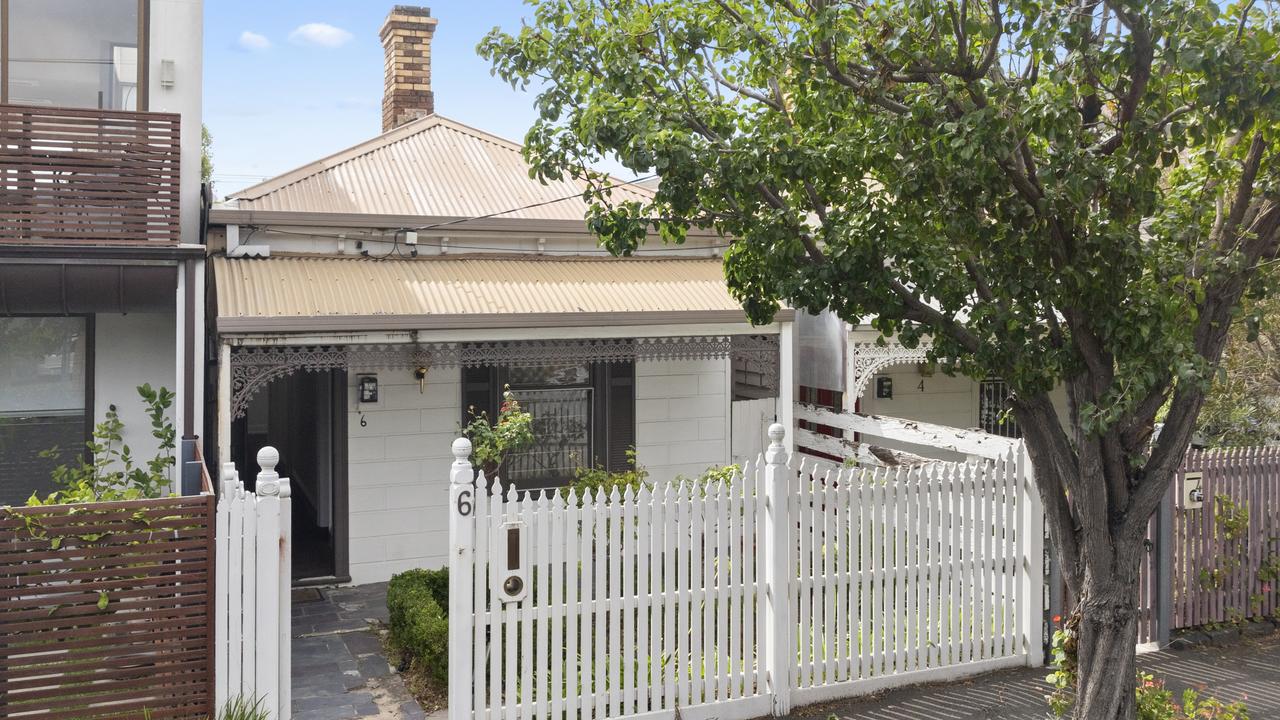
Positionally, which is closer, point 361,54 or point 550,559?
point 550,559

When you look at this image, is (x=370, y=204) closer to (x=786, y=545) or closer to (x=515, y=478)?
(x=515, y=478)

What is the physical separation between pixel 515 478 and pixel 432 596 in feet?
9.62

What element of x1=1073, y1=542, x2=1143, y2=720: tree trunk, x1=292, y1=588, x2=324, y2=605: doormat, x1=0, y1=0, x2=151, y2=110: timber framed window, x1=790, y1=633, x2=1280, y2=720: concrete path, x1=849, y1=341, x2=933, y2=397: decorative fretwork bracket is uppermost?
x1=0, y1=0, x2=151, y2=110: timber framed window

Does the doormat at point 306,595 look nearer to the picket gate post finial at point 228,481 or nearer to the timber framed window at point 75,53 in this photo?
the picket gate post finial at point 228,481

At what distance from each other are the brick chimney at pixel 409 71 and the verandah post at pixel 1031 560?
8881 mm

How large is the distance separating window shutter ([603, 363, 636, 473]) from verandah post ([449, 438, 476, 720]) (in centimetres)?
539

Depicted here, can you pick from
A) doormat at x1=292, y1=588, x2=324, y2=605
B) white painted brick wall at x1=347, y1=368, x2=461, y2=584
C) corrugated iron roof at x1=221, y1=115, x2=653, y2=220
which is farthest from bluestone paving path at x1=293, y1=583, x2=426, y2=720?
corrugated iron roof at x1=221, y1=115, x2=653, y2=220

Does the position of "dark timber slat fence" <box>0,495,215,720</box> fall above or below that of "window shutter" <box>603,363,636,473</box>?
below

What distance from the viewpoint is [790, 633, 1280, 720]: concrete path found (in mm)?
6992

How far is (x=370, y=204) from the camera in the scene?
A: 1055 cm

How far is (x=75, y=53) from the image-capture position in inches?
369

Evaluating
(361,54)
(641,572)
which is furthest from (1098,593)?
(361,54)

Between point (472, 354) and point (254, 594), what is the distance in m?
4.30

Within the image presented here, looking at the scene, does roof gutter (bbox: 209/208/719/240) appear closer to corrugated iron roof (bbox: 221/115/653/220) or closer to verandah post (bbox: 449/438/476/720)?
corrugated iron roof (bbox: 221/115/653/220)
